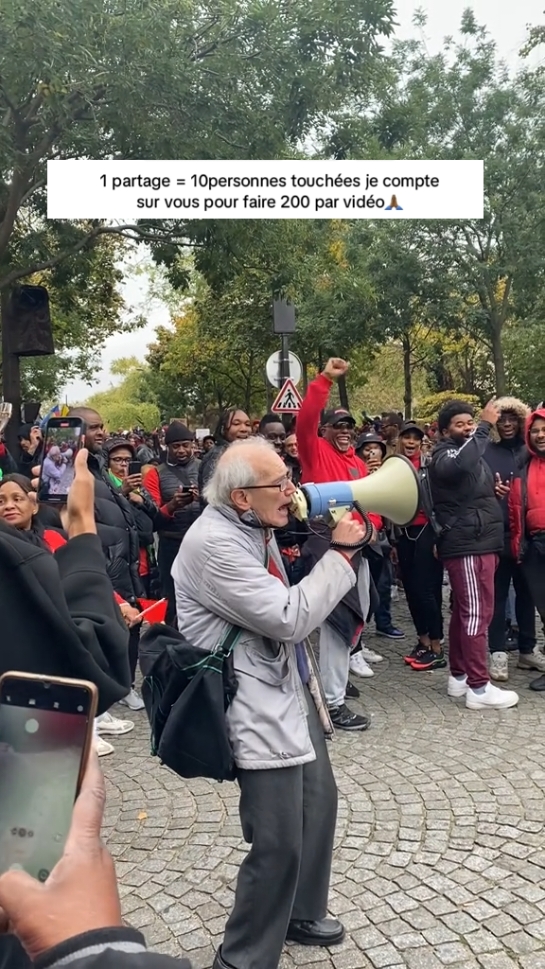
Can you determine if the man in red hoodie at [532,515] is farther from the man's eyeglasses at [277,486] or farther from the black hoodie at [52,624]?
the black hoodie at [52,624]

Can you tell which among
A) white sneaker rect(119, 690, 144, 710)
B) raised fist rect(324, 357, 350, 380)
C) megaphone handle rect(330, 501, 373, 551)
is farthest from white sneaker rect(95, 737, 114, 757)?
megaphone handle rect(330, 501, 373, 551)

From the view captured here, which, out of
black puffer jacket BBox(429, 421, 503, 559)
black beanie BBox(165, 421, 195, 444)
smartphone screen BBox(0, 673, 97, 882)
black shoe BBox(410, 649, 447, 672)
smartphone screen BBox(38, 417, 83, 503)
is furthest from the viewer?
black beanie BBox(165, 421, 195, 444)

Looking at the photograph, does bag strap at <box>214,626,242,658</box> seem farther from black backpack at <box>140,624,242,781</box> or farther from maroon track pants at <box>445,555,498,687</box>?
maroon track pants at <box>445,555,498,687</box>

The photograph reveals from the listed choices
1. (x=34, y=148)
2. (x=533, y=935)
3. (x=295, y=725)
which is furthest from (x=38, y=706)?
(x=34, y=148)

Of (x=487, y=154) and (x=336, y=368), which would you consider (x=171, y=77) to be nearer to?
(x=336, y=368)

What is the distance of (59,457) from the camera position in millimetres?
2531

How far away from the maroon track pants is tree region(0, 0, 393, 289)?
224 inches

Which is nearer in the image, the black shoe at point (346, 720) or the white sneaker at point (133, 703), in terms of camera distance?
the black shoe at point (346, 720)

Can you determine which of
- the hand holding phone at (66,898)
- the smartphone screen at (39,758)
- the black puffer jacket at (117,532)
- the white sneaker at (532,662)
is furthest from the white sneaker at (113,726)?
the hand holding phone at (66,898)

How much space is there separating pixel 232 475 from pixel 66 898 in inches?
71.5

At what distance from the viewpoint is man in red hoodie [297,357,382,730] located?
5168mm

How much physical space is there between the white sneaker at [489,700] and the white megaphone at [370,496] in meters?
2.67

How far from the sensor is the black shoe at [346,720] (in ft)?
17.3

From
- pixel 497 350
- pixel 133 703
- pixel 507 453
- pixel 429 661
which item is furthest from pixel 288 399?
pixel 497 350
